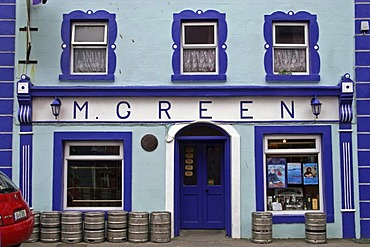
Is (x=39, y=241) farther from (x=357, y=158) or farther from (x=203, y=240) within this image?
(x=357, y=158)

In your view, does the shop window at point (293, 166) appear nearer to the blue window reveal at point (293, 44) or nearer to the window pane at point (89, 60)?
the blue window reveal at point (293, 44)

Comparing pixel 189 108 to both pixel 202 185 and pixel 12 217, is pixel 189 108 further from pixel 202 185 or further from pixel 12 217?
pixel 12 217

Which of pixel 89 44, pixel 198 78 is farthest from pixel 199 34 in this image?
pixel 89 44

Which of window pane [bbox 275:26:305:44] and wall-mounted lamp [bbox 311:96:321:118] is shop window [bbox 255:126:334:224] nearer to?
wall-mounted lamp [bbox 311:96:321:118]

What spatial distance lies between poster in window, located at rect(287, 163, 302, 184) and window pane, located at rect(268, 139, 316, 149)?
0.44 metres

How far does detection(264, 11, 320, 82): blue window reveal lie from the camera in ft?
38.5

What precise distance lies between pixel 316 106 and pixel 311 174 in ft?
5.37

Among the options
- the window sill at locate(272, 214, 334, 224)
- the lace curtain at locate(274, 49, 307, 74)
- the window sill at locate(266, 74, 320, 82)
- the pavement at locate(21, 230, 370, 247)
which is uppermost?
the lace curtain at locate(274, 49, 307, 74)

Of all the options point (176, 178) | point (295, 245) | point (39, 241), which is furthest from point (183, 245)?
point (39, 241)

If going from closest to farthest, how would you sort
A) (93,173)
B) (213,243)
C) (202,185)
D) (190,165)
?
(213,243)
(93,173)
(202,185)
(190,165)

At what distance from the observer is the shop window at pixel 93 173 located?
11773 mm

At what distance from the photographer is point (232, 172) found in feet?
37.9

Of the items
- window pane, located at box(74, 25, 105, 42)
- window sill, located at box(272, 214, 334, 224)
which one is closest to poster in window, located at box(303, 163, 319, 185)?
window sill, located at box(272, 214, 334, 224)

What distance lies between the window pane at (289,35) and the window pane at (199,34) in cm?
158
